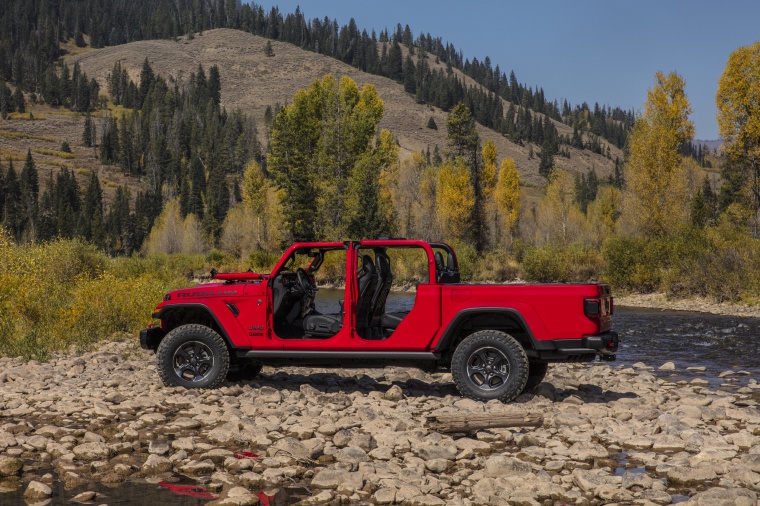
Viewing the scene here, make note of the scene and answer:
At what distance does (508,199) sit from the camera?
68.9 metres

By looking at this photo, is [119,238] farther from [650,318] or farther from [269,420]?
[269,420]

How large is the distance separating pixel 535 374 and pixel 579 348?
55.4 inches

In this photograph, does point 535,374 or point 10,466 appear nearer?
point 10,466

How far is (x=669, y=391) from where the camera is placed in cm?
993

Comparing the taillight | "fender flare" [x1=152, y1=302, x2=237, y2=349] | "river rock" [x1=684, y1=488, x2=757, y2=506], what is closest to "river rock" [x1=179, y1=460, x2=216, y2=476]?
"fender flare" [x1=152, y1=302, x2=237, y2=349]

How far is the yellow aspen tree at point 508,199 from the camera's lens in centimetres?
6869

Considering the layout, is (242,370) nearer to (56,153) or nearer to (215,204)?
(215,204)

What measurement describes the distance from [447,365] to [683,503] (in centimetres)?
400

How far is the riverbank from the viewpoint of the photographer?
2455 centimetres

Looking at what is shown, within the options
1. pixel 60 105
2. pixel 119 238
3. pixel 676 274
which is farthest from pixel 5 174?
pixel 676 274

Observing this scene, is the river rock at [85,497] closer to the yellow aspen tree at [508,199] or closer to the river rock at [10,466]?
the river rock at [10,466]

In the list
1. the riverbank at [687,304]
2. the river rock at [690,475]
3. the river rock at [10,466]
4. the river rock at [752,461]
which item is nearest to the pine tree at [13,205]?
the riverbank at [687,304]

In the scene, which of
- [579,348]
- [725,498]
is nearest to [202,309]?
[579,348]

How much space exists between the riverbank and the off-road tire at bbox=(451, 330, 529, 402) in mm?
18657
